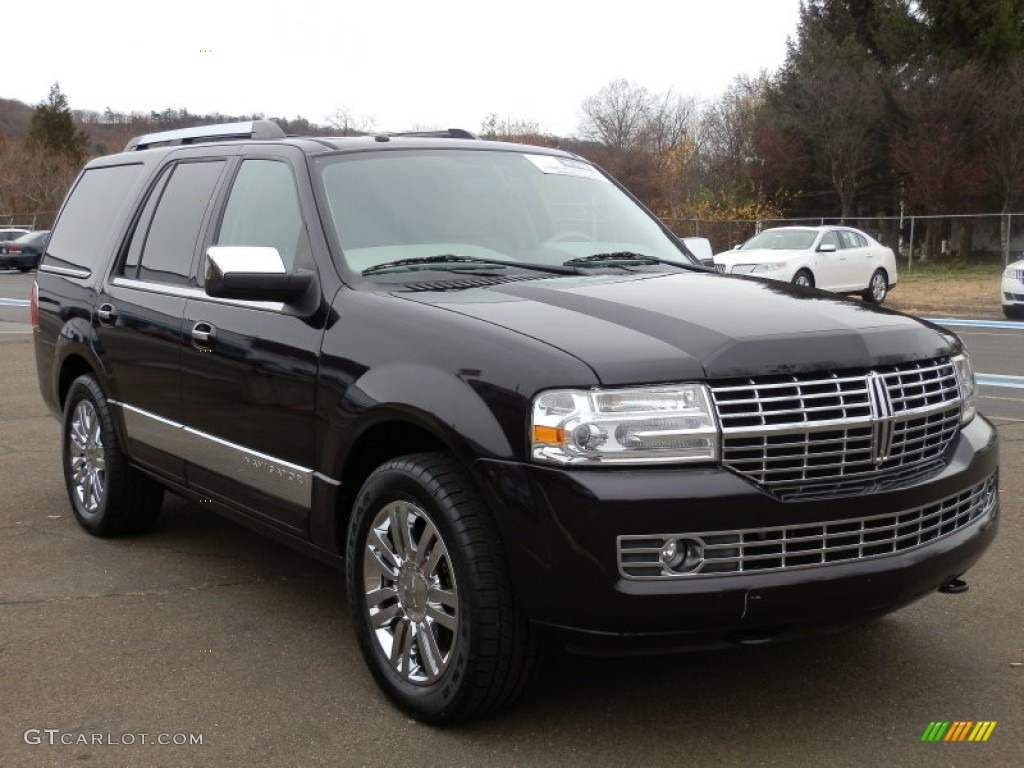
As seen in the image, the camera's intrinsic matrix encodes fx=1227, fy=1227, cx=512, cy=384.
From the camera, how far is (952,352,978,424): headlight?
3.98 metres

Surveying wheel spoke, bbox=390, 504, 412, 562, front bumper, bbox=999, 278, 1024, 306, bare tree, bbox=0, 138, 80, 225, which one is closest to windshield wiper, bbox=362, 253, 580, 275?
wheel spoke, bbox=390, 504, 412, 562

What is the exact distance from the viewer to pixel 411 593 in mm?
3777

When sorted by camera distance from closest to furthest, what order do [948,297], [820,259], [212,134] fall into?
[212,134] < [820,259] < [948,297]

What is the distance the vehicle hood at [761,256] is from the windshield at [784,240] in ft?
0.52

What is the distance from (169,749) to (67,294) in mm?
3325

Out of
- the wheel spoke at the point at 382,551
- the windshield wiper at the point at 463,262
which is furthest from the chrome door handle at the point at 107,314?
the wheel spoke at the point at 382,551

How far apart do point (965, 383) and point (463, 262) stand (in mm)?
1798

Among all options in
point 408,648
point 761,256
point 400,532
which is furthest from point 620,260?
point 761,256

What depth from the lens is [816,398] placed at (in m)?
3.42

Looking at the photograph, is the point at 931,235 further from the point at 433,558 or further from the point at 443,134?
the point at 433,558

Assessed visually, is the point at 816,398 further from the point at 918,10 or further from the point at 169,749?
the point at 918,10

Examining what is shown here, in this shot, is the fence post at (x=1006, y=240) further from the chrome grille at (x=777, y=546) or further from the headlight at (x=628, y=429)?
the headlight at (x=628, y=429)

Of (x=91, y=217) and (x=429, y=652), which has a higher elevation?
(x=91, y=217)

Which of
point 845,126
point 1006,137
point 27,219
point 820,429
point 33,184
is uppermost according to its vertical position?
point 845,126
